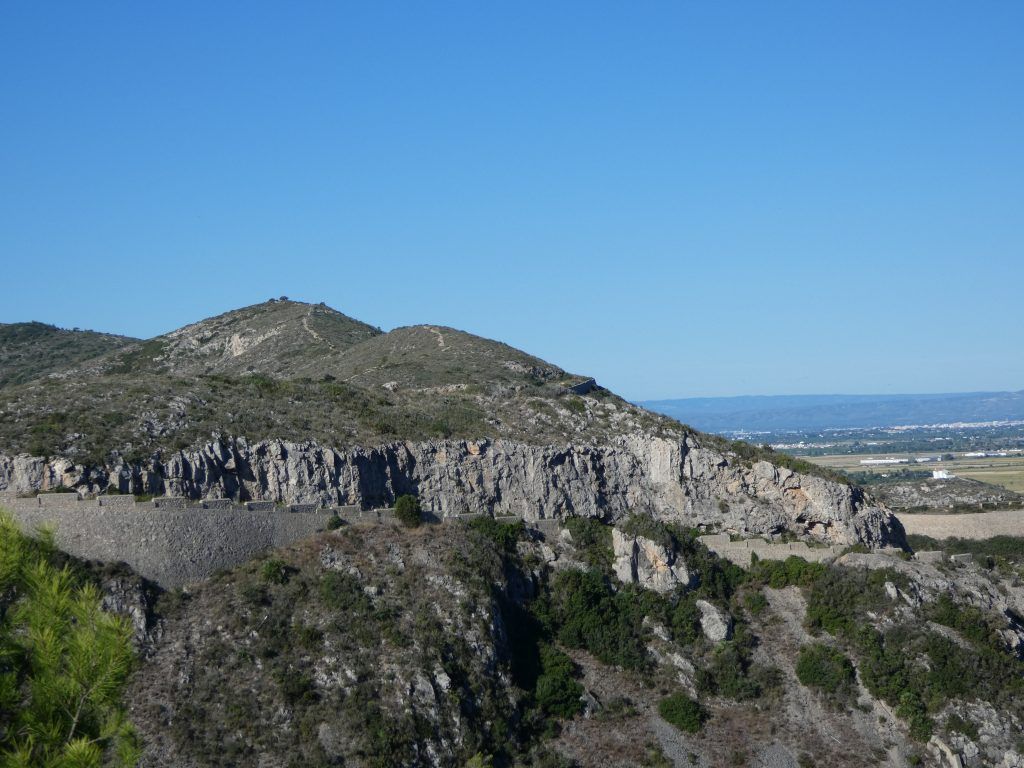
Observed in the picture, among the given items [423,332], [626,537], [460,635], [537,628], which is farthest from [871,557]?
[423,332]

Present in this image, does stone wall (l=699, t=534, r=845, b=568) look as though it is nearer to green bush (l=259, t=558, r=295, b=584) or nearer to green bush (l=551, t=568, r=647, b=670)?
green bush (l=551, t=568, r=647, b=670)

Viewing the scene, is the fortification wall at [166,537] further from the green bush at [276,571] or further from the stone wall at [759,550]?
the stone wall at [759,550]

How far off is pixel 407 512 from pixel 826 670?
724 inches

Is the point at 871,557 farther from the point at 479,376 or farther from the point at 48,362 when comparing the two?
the point at 48,362

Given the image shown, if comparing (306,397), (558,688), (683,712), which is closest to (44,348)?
(306,397)

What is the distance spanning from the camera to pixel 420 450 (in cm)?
5059

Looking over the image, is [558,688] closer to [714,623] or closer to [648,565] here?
[714,623]

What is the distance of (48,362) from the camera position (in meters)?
98.3

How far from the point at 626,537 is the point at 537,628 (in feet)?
22.6

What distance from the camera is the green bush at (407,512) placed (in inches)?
1833

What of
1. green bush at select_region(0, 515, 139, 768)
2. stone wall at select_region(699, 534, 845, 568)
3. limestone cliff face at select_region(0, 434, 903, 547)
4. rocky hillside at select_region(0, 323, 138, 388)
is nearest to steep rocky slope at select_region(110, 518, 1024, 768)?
stone wall at select_region(699, 534, 845, 568)

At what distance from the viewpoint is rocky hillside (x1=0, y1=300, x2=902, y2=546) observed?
1683 inches

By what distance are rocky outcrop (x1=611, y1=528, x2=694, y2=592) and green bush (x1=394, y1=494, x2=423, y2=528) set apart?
932 centimetres

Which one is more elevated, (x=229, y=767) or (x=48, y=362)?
(x=48, y=362)
